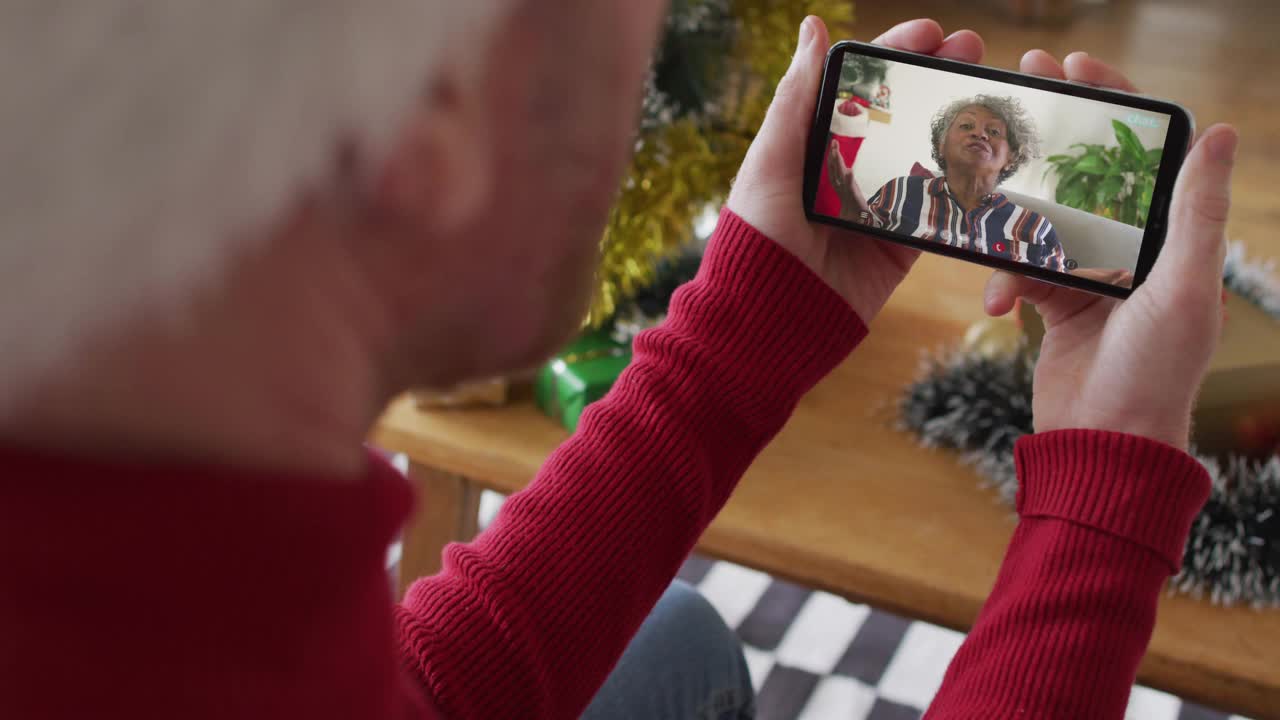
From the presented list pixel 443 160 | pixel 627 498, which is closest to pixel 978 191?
pixel 627 498

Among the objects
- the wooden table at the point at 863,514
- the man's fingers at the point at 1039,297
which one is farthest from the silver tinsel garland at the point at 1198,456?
the man's fingers at the point at 1039,297

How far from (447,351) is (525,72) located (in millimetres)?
77

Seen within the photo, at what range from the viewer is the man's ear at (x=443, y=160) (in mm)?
250

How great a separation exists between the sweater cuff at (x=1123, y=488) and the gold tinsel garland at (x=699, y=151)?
1.27ft

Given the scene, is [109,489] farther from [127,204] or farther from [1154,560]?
[1154,560]

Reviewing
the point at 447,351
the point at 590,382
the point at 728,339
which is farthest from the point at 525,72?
the point at 590,382

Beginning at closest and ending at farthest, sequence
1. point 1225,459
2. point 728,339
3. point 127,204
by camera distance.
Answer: point 127,204 < point 728,339 < point 1225,459

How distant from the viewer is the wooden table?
0.71m

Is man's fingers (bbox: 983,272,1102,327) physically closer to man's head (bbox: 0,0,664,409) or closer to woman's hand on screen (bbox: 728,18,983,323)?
woman's hand on screen (bbox: 728,18,983,323)

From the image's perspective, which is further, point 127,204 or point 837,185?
point 837,185

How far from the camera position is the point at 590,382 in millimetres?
863

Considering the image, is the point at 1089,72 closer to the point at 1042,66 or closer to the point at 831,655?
the point at 1042,66

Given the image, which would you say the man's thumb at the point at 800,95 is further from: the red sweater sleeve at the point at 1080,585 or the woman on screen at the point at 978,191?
the red sweater sleeve at the point at 1080,585

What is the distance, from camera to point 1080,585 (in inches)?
21.6
